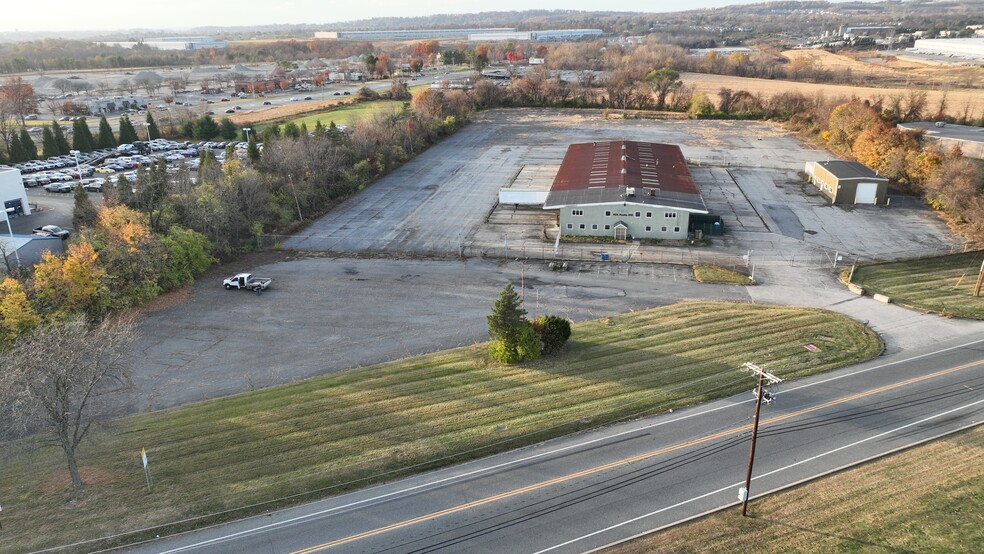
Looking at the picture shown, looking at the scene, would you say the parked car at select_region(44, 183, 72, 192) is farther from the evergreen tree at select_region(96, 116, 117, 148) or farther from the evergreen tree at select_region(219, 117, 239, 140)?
the evergreen tree at select_region(219, 117, 239, 140)

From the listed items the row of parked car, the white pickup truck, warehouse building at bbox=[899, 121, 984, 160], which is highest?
warehouse building at bbox=[899, 121, 984, 160]

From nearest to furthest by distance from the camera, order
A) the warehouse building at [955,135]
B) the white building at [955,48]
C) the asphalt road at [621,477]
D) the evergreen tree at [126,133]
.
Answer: the asphalt road at [621,477]
the warehouse building at [955,135]
the evergreen tree at [126,133]
the white building at [955,48]

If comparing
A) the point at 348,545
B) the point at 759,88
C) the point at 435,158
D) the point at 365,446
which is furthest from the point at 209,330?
the point at 759,88

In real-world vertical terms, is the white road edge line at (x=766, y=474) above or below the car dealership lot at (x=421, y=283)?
below

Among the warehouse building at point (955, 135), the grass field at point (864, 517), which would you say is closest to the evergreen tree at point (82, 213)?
the grass field at point (864, 517)

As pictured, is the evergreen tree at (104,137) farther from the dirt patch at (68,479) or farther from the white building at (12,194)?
the dirt patch at (68,479)

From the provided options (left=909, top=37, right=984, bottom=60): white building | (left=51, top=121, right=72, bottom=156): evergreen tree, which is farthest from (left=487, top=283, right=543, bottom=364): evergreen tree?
(left=909, top=37, right=984, bottom=60): white building

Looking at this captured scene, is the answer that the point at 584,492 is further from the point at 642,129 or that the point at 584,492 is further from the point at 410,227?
the point at 642,129
